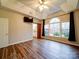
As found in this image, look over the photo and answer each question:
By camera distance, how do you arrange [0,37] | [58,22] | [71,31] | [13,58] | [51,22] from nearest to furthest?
[13,58] → [0,37] → [71,31] → [58,22] → [51,22]

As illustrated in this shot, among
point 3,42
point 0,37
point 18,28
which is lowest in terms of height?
point 3,42

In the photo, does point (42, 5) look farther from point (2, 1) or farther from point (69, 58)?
point (69, 58)

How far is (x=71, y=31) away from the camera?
6.48 metres

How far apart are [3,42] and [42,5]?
150 inches

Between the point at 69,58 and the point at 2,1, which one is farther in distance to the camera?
the point at 2,1

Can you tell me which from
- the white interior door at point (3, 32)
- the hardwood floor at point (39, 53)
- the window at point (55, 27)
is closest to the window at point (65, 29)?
the window at point (55, 27)

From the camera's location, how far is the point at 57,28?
8555mm

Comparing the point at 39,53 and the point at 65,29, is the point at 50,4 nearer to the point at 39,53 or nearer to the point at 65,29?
the point at 65,29

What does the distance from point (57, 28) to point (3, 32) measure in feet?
18.0

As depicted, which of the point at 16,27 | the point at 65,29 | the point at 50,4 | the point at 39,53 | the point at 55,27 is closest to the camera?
the point at 39,53

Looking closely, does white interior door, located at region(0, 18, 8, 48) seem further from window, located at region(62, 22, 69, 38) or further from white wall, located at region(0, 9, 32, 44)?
window, located at region(62, 22, 69, 38)

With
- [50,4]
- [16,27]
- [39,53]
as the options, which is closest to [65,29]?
[50,4]

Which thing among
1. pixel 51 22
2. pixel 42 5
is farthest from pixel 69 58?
pixel 51 22

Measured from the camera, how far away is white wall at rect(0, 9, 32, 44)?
580 cm
